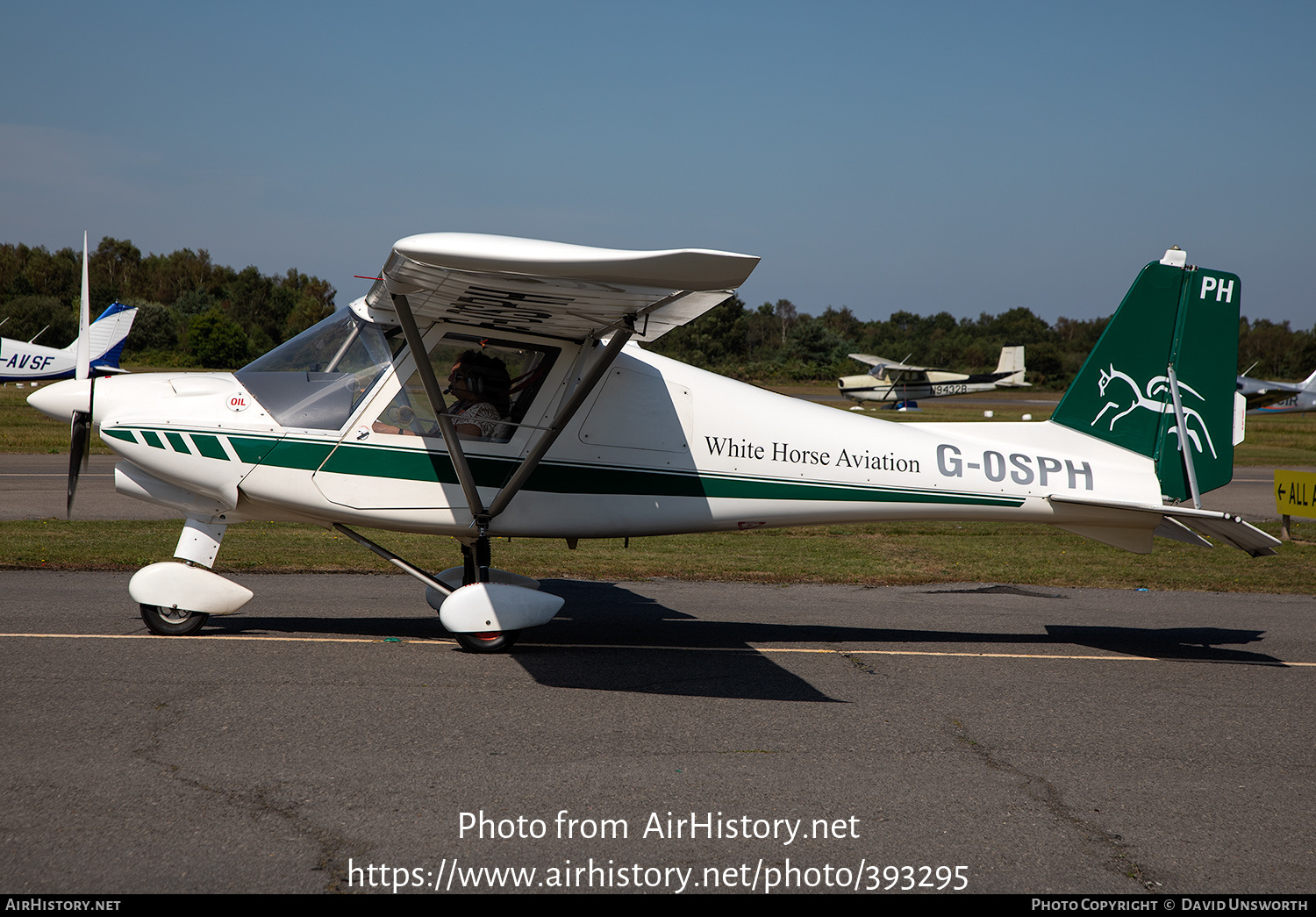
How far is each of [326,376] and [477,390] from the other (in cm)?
108

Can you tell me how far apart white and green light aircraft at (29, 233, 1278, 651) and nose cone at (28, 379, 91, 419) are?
0.07 feet

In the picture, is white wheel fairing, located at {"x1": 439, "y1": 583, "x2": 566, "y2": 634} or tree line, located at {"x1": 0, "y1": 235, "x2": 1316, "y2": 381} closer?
white wheel fairing, located at {"x1": 439, "y1": 583, "x2": 566, "y2": 634}

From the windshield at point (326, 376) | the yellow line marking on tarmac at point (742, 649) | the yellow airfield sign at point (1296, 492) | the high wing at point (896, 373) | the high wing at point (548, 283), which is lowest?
the yellow line marking on tarmac at point (742, 649)

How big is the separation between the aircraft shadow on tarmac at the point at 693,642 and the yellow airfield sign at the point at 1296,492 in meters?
5.19

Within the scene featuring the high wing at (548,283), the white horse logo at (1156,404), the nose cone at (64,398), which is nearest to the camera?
the high wing at (548,283)

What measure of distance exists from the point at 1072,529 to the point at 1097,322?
119295 millimetres

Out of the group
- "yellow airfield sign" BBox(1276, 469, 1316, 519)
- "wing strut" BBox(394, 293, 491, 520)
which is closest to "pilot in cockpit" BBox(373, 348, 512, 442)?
"wing strut" BBox(394, 293, 491, 520)

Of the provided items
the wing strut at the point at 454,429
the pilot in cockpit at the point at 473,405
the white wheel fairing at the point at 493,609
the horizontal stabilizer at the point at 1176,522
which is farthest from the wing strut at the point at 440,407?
the horizontal stabilizer at the point at 1176,522

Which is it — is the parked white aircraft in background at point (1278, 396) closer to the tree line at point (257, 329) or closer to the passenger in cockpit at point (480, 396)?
the tree line at point (257, 329)

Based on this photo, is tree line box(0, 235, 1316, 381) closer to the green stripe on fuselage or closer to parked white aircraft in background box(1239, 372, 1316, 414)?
parked white aircraft in background box(1239, 372, 1316, 414)

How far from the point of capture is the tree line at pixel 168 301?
191ft

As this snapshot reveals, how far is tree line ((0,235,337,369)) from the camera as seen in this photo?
58156mm

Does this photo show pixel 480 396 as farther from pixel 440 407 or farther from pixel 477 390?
pixel 440 407

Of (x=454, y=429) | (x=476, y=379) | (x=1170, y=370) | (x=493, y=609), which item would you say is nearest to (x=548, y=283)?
(x=476, y=379)
